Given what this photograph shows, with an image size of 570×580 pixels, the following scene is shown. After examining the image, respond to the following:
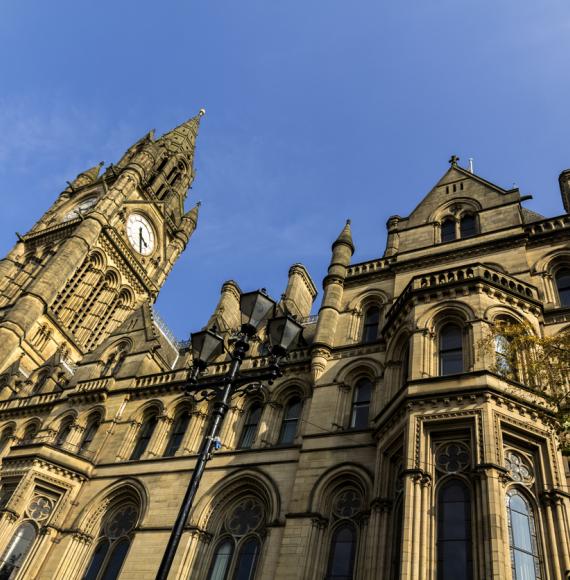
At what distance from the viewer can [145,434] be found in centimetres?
2427

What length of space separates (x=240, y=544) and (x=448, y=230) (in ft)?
47.5

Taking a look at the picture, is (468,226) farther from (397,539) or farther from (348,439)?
(397,539)

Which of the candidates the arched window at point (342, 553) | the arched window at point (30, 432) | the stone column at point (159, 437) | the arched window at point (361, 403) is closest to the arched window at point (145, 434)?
the stone column at point (159, 437)

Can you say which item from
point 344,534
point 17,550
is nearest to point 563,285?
point 344,534

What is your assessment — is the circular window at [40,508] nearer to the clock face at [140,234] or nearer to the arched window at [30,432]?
the arched window at [30,432]

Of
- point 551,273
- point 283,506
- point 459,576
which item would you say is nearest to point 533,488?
point 459,576

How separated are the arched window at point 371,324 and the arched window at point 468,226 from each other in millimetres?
4606

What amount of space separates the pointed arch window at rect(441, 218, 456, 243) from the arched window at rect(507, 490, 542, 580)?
1206 cm

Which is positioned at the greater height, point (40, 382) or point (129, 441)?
point (40, 382)

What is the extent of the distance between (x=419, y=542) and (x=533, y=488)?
3.38 m

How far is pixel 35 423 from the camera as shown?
93.2 ft

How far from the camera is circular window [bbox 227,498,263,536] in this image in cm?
1894

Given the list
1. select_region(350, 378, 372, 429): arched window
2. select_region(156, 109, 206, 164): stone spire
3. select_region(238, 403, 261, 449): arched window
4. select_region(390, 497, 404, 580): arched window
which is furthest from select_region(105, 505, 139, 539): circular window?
select_region(156, 109, 206, 164): stone spire

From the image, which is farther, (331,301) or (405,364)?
(331,301)
